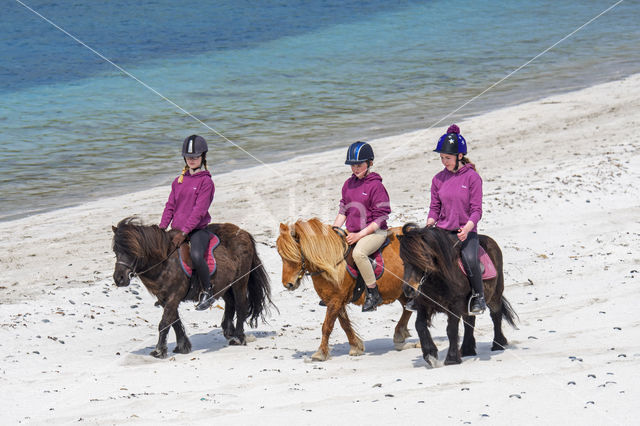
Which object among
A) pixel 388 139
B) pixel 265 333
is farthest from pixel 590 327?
pixel 388 139

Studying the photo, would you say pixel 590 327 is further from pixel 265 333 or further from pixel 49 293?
pixel 49 293

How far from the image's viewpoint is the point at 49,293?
1123 centimetres

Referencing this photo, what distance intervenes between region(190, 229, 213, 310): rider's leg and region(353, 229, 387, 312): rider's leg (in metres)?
1.79

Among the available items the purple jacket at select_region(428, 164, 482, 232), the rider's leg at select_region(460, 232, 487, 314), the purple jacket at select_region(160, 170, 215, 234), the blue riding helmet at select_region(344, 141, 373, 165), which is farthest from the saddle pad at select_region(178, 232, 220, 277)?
the rider's leg at select_region(460, 232, 487, 314)

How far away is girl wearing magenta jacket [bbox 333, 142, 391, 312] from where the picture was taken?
28.3ft

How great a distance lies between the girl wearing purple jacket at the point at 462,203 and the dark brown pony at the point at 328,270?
0.89 meters

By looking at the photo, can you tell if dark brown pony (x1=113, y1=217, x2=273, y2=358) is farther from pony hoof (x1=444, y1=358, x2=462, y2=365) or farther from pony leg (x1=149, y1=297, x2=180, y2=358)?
pony hoof (x1=444, y1=358, x2=462, y2=365)

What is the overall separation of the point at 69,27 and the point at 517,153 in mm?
32823

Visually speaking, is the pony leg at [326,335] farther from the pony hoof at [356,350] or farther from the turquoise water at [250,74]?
the turquoise water at [250,74]

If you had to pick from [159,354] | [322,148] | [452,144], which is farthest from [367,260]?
[322,148]

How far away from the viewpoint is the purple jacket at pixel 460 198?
26.6ft

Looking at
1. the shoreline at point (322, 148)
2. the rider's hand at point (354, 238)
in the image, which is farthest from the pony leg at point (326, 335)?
the shoreline at point (322, 148)

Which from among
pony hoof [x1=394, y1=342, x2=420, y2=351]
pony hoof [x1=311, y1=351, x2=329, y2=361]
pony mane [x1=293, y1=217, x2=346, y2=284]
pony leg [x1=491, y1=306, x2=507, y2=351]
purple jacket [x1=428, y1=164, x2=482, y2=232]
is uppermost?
purple jacket [x1=428, y1=164, x2=482, y2=232]

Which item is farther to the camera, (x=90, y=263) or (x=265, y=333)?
(x=90, y=263)
